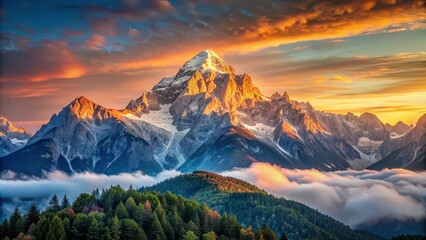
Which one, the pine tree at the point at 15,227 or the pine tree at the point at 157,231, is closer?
the pine tree at the point at 15,227

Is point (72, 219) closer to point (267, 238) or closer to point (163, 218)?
point (163, 218)

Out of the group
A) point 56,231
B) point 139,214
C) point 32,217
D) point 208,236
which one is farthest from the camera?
point 139,214

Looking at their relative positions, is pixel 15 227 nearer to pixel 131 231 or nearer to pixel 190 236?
pixel 131 231

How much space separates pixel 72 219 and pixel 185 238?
111 feet

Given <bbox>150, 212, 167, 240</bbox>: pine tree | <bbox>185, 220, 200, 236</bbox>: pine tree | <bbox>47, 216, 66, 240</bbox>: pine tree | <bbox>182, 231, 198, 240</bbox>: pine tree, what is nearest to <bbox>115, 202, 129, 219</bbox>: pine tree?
<bbox>150, 212, 167, 240</bbox>: pine tree

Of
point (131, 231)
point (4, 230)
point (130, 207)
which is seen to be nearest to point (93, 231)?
point (131, 231)

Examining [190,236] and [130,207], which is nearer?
[190,236]

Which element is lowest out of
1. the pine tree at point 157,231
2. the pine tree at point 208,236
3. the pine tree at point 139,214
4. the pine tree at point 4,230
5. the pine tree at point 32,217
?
the pine tree at point 208,236

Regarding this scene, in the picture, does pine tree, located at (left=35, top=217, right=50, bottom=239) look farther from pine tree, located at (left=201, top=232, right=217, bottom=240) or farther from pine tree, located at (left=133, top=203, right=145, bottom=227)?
pine tree, located at (left=201, top=232, right=217, bottom=240)

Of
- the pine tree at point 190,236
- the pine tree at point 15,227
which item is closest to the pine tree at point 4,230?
the pine tree at point 15,227

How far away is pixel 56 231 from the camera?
15788cm

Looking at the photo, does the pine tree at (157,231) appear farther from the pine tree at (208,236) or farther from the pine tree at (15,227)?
the pine tree at (15,227)

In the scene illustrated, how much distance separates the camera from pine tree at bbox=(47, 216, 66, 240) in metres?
156

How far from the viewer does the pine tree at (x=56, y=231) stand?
15588 cm
